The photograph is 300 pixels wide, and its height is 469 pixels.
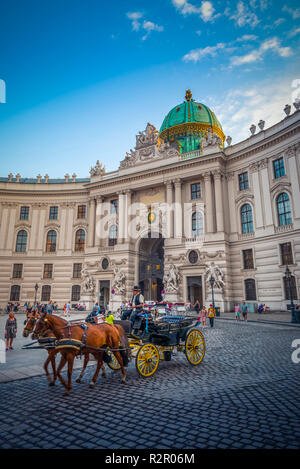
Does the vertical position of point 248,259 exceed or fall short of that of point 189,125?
it falls short

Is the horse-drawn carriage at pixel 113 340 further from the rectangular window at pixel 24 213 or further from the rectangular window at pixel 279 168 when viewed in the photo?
the rectangular window at pixel 24 213

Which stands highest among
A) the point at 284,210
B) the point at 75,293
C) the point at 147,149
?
the point at 147,149

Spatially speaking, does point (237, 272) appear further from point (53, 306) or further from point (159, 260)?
point (53, 306)

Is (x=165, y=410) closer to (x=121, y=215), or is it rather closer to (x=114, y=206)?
(x=121, y=215)

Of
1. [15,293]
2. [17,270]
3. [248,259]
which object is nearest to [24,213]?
[17,270]

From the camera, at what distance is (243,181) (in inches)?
1241

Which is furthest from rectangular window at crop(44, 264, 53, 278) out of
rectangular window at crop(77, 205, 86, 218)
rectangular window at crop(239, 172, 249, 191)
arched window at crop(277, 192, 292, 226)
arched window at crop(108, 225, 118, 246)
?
arched window at crop(277, 192, 292, 226)

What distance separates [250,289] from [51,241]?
93.2 ft

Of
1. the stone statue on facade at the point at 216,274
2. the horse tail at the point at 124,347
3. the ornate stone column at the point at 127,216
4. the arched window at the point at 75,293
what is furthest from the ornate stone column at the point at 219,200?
the horse tail at the point at 124,347

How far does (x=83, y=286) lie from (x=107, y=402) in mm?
32841

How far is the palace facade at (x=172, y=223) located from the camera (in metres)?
27.7

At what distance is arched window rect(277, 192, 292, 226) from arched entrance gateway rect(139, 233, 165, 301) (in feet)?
48.9

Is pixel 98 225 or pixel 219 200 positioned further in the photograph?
pixel 98 225

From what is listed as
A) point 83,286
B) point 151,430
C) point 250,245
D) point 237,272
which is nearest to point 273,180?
point 250,245
